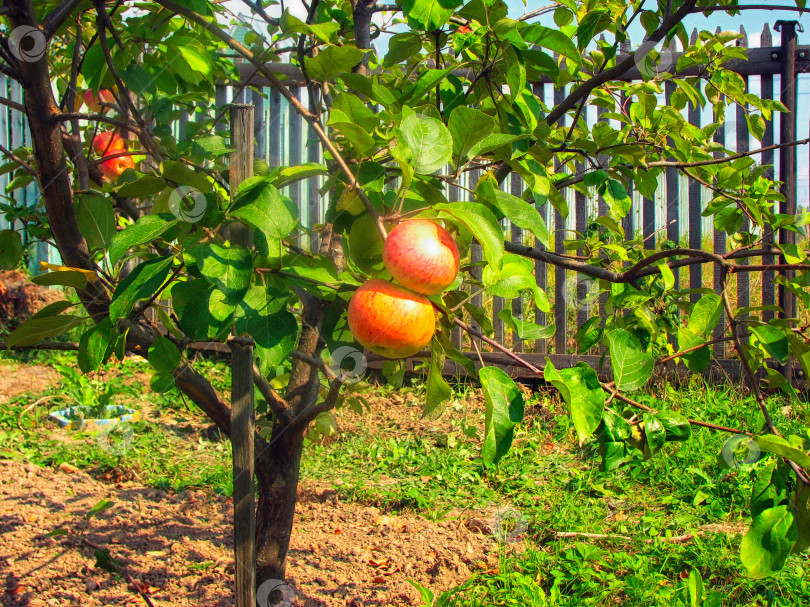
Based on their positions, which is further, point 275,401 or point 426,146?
point 275,401

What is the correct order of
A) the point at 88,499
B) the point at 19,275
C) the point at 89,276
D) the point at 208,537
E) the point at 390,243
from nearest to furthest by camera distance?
1. the point at 390,243
2. the point at 89,276
3. the point at 208,537
4. the point at 88,499
5. the point at 19,275

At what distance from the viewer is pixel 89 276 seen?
1103mm

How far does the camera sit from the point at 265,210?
2.92ft

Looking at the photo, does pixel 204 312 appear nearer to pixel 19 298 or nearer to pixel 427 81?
pixel 427 81

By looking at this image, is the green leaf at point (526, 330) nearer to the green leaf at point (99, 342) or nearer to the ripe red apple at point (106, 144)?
the green leaf at point (99, 342)

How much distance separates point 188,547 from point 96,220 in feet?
4.84

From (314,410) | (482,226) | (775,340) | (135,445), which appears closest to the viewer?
(482,226)

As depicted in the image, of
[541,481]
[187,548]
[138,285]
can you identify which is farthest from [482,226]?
[541,481]

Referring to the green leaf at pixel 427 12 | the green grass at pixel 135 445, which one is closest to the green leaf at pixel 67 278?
the green leaf at pixel 427 12

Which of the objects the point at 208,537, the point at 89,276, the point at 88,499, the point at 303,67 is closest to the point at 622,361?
the point at 303,67

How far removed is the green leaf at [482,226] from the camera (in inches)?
28.9

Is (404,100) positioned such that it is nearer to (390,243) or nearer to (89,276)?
(390,243)

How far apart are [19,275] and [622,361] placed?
547cm

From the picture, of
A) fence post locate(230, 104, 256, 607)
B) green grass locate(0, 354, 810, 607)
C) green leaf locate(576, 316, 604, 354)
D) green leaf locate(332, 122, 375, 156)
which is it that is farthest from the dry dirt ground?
green leaf locate(332, 122, 375, 156)
